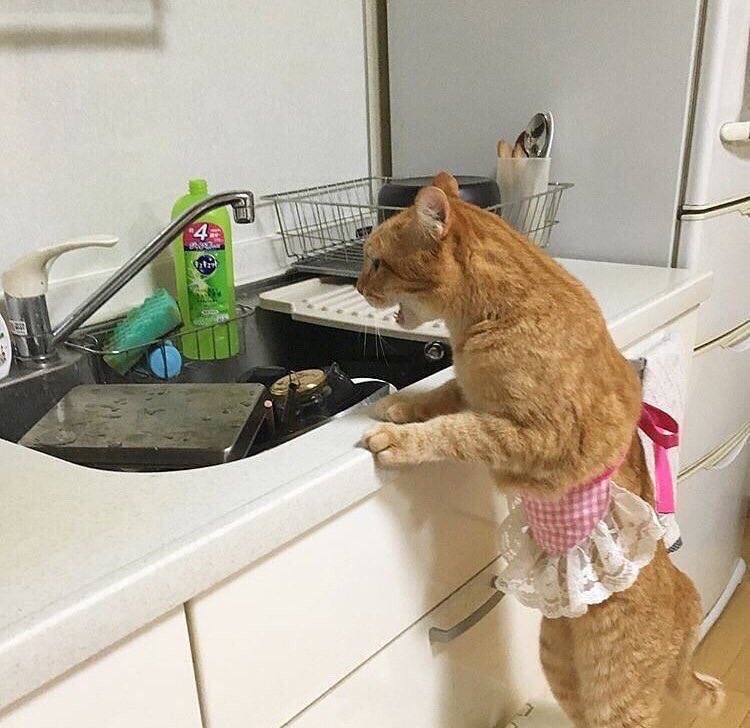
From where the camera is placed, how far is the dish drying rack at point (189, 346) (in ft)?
3.56

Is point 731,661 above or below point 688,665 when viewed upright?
below

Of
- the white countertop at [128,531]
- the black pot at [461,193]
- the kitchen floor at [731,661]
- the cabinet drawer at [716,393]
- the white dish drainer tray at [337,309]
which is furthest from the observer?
the kitchen floor at [731,661]

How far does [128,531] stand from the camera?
612mm

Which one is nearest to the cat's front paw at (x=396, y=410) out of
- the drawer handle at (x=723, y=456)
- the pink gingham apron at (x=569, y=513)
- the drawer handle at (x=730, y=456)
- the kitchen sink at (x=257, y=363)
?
the pink gingham apron at (x=569, y=513)

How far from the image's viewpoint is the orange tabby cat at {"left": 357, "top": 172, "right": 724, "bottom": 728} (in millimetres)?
779

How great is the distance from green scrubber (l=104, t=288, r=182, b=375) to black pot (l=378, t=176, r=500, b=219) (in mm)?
367

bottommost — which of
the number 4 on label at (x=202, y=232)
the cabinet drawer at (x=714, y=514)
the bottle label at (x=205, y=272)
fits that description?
the cabinet drawer at (x=714, y=514)

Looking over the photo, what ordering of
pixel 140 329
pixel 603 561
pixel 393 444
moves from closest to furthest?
pixel 393 444 → pixel 603 561 → pixel 140 329

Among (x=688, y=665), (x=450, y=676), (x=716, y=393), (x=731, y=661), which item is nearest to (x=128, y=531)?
(x=450, y=676)

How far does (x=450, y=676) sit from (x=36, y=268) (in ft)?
2.31

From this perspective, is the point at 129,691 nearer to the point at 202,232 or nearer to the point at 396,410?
the point at 396,410

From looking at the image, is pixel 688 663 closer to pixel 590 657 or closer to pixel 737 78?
pixel 590 657

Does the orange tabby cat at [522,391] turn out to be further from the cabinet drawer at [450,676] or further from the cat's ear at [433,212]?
the cabinet drawer at [450,676]

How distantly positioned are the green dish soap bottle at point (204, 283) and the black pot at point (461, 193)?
0.84 ft
